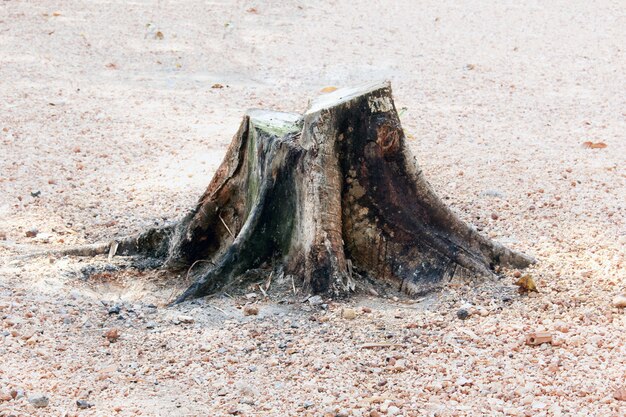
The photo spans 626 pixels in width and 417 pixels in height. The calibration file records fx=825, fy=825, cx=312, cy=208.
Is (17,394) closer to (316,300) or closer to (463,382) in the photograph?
(316,300)

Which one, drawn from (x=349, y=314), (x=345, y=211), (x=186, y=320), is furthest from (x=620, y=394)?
(x=186, y=320)

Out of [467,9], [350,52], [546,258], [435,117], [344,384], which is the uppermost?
[467,9]

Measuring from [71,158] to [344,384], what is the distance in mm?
3987

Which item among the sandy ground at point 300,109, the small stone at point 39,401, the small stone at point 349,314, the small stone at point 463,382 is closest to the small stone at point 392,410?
the sandy ground at point 300,109

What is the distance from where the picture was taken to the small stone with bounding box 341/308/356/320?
368 cm

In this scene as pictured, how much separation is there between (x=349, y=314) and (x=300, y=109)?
4.32 metres

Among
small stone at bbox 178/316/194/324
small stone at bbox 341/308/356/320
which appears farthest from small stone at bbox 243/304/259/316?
small stone at bbox 341/308/356/320

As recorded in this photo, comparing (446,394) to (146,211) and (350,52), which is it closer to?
(146,211)

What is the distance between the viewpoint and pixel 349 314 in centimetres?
369

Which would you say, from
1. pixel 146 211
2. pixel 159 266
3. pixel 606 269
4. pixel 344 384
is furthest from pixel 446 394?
pixel 146 211

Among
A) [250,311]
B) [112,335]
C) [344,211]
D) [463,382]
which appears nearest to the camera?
[463,382]

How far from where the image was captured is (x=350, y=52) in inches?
385

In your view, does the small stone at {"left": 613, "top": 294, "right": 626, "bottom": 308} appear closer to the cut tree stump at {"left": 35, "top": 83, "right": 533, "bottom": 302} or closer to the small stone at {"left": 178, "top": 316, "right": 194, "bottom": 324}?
the cut tree stump at {"left": 35, "top": 83, "right": 533, "bottom": 302}

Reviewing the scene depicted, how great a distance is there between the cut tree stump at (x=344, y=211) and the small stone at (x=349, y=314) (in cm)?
15
